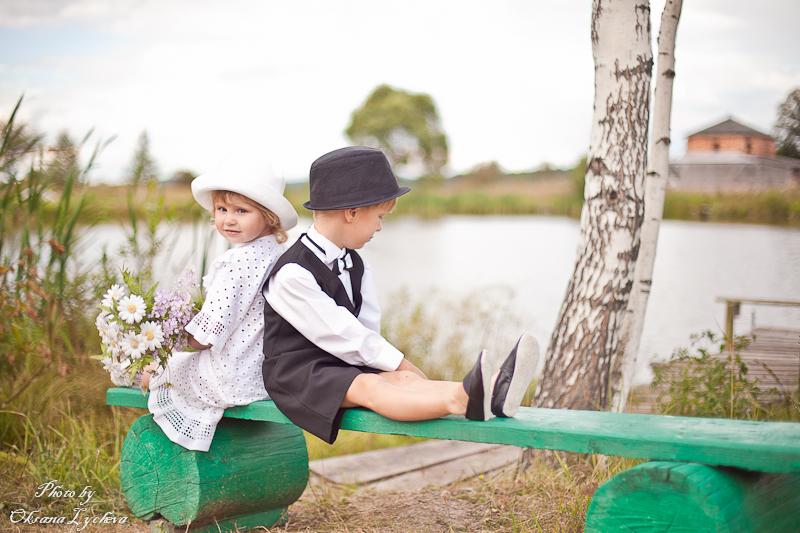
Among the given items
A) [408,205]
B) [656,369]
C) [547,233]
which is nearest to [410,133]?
[408,205]

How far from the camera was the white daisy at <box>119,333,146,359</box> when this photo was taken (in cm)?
188

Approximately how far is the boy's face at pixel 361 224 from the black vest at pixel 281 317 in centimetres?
13

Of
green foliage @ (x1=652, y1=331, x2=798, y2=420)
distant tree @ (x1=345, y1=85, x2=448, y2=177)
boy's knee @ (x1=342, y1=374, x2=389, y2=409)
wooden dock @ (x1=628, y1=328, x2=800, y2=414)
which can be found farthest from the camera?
distant tree @ (x1=345, y1=85, x2=448, y2=177)

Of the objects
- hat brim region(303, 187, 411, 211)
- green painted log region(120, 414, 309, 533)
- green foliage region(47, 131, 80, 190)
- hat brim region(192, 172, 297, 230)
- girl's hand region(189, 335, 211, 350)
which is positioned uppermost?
green foliage region(47, 131, 80, 190)

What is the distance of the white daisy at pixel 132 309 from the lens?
187 centimetres

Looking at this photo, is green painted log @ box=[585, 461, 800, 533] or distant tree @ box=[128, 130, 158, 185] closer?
green painted log @ box=[585, 461, 800, 533]

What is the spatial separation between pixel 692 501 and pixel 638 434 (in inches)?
6.5

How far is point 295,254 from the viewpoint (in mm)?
1845

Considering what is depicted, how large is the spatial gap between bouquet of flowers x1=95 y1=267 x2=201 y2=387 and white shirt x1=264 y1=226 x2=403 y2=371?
36 centimetres

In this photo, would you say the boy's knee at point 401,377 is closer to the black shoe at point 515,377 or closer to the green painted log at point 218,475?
the black shoe at point 515,377

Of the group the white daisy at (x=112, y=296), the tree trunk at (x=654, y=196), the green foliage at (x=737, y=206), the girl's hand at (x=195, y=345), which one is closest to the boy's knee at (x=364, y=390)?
the girl's hand at (x=195, y=345)

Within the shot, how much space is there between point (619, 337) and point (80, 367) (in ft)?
9.38

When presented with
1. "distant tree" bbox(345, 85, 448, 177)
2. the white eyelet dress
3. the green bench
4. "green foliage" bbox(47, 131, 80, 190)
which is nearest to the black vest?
the white eyelet dress

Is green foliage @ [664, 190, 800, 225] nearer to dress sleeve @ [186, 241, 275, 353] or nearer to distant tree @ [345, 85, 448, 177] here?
dress sleeve @ [186, 241, 275, 353]
